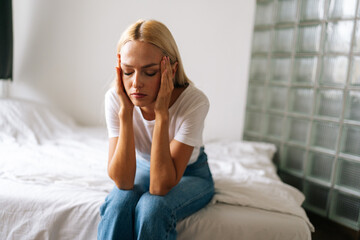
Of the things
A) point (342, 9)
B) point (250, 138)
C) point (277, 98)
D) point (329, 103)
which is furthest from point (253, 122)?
point (342, 9)

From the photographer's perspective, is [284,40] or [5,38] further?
[5,38]

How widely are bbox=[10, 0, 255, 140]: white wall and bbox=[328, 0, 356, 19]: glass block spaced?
63 cm

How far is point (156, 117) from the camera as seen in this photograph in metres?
1.02

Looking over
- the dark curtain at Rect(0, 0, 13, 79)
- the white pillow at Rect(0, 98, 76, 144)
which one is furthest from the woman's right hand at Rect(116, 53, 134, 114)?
the dark curtain at Rect(0, 0, 13, 79)

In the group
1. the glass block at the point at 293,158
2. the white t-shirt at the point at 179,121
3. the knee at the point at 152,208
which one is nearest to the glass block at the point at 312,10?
the glass block at the point at 293,158

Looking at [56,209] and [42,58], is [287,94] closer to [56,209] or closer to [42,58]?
[56,209]

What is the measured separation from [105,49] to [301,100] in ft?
5.54

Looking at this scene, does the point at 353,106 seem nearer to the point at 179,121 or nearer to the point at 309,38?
the point at 309,38

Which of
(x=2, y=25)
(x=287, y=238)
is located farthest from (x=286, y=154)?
(x=2, y=25)

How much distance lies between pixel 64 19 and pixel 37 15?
23 centimetres

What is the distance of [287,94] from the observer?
6.53 ft

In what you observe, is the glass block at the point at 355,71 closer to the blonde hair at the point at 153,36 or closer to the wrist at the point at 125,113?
the blonde hair at the point at 153,36

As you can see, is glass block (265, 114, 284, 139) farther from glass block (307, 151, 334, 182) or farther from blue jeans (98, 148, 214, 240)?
blue jeans (98, 148, 214, 240)

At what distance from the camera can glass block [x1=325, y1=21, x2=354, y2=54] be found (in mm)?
1663
